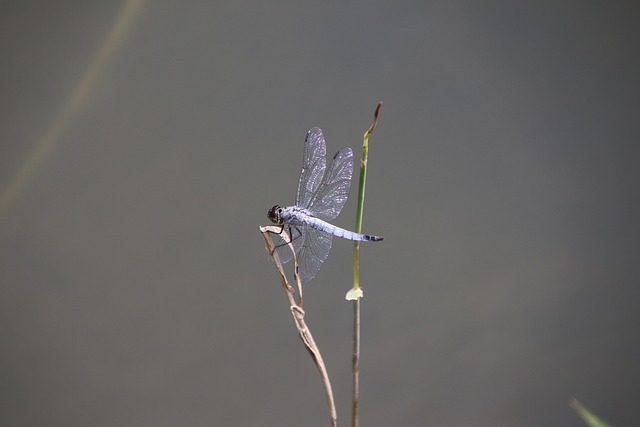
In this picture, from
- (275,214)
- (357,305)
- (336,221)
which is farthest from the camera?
(336,221)

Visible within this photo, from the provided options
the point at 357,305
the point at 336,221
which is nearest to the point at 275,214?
the point at 357,305

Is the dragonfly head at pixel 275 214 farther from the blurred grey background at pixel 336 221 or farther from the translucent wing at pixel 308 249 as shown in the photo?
the blurred grey background at pixel 336 221

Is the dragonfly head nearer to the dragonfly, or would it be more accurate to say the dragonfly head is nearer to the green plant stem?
the dragonfly

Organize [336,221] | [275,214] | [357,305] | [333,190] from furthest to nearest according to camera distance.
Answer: [336,221] → [333,190] → [275,214] → [357,305]

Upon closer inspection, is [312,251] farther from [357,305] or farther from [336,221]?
[336,221]

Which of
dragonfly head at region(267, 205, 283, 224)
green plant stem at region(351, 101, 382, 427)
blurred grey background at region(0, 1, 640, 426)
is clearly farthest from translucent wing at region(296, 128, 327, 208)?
blurred grey background at region(0, 1, 640, 426)

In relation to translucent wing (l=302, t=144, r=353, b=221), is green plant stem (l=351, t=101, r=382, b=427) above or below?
below

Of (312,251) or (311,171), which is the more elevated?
(311,171)

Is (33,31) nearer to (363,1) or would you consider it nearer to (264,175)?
(264,175)
